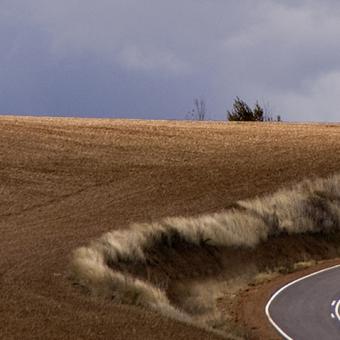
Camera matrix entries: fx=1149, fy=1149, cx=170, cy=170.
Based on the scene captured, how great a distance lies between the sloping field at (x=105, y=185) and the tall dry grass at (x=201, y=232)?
1.98 ft

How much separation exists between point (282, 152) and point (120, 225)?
59.0ft

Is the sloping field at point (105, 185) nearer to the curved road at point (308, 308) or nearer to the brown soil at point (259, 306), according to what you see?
the brown soil at point (259, 306)

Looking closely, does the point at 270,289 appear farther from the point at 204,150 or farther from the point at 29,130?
the point at 29,130

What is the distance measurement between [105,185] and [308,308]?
515 inches

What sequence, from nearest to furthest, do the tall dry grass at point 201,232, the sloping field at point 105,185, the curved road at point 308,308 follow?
the sloping field at point 105,185, the tall dry grass at point 201,232, the curved road at point 308,308

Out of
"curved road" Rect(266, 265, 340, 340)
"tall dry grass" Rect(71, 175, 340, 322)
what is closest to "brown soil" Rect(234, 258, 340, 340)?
"curved road" Rect(266, 265, 340, 340)

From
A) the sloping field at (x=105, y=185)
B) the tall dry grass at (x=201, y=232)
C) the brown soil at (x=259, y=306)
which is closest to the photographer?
the sloping field at (x=105, y=185)

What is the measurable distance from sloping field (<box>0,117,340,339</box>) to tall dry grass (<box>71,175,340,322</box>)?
60cm

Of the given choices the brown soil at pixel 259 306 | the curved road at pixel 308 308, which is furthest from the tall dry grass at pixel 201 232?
the curved road at pixel 308 308

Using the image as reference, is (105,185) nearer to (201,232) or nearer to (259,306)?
(201,232)

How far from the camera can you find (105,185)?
4378 cm

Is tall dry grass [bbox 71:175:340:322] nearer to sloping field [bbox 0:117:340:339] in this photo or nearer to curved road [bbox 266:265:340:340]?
sloping field [bbox 0:117:340:339]

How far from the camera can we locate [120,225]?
36.1 metres

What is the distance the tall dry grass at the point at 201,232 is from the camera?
2783 centimetres
